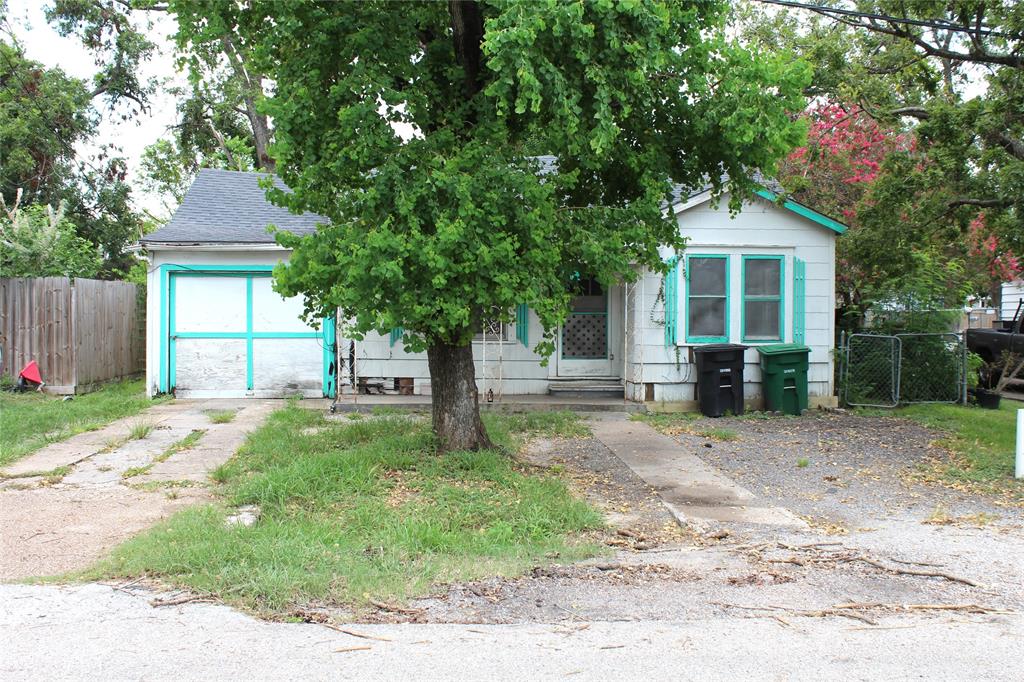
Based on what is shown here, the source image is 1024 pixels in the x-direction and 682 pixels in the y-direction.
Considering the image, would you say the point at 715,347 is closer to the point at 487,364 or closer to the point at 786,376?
the point at 786,376

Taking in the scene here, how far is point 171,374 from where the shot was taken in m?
14.0

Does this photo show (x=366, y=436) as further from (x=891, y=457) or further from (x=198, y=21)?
(x=891, y=457)

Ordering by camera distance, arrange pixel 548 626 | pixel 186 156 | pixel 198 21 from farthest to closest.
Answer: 1. pixel 186 156
2. pixel 198 21
3. pixel 548 626

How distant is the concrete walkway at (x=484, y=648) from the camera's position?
3803 millimetres

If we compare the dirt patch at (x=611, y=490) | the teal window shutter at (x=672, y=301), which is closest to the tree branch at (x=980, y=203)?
the teal window shutter at (x=672, y=301)

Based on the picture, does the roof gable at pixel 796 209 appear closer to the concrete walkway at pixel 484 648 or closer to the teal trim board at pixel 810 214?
the teal trim board at pixel 810 214

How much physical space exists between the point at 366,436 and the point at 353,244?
3455mm

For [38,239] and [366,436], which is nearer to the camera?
[366,436]

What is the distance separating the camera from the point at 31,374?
543 inches

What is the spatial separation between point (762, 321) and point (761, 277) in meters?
0.74

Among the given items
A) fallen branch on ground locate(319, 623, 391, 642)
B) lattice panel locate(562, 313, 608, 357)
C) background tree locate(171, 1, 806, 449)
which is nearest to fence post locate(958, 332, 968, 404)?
lattice panel locate(562, 313, 608, 357)

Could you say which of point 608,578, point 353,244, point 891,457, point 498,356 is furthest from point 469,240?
point 498,356

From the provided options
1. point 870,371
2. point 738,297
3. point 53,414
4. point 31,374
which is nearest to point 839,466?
point 738,297

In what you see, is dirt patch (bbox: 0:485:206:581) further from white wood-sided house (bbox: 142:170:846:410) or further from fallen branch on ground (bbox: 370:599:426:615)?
white wood-sided house (bbox: 142:170:846:410)
